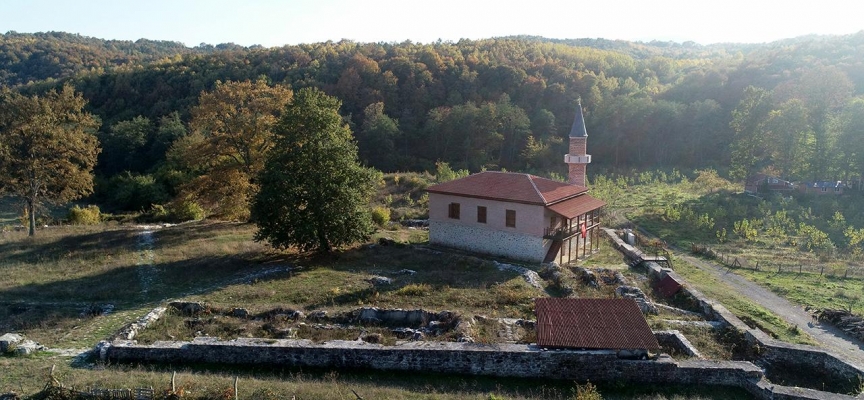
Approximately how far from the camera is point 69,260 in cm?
2530

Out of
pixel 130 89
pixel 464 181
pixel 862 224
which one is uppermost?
pixel 130 89

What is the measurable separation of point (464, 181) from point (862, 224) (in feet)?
90.8

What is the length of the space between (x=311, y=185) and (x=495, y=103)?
5396 cm

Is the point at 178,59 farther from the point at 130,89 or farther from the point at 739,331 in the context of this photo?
the point at 739,331

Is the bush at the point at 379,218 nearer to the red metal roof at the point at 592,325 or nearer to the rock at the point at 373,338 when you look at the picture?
the rock at the point at 373,338

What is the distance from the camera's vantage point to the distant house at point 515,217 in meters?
27.5

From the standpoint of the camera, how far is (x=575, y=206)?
28656 millimetres

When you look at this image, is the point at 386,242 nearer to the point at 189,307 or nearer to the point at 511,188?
the point at 511,188

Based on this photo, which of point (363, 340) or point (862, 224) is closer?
point (363, 340)

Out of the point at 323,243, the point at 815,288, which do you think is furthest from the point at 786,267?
the point at 323,243

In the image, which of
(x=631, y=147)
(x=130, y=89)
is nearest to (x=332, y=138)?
(x=631, y=147)

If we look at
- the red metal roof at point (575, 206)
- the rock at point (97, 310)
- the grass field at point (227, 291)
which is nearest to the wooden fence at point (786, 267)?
the grass field at point (227, 291)

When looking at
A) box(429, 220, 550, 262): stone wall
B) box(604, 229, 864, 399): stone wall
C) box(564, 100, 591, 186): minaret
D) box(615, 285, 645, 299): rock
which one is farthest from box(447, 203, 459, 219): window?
box(604, 229, 864, 399): stone wall

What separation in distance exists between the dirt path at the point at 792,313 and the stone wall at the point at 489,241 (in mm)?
8698
